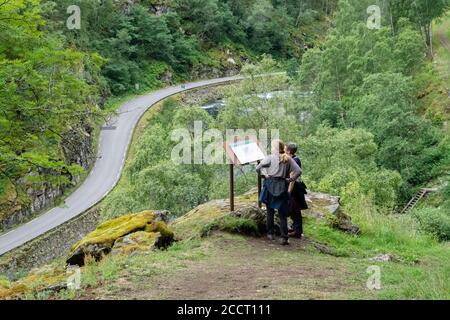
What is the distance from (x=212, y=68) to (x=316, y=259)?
70482 millimetres

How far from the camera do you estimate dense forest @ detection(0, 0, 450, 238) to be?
12.2 m

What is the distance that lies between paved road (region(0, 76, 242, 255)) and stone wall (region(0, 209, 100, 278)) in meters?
0.44

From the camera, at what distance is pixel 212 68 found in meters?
78.4

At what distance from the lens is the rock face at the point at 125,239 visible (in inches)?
→ 398

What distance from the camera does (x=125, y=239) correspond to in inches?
409

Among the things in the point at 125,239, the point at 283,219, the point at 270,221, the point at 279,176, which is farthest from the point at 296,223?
the point at 125,239

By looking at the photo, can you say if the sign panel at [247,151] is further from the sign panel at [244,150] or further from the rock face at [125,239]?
the rock face at [125,239]

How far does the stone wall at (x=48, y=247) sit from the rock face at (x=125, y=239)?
17947mm

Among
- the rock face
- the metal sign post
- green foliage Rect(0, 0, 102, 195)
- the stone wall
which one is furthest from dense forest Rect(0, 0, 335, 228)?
the metal sign post

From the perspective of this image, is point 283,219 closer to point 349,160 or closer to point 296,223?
point 296,223

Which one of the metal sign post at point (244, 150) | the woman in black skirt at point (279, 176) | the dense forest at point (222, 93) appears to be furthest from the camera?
the dense forest at point (222, 93)

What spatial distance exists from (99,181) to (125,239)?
31544 mm

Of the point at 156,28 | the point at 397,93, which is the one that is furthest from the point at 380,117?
the point at 156,28

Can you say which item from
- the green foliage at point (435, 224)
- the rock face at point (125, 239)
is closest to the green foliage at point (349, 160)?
the green foliage at point (435, 224)
